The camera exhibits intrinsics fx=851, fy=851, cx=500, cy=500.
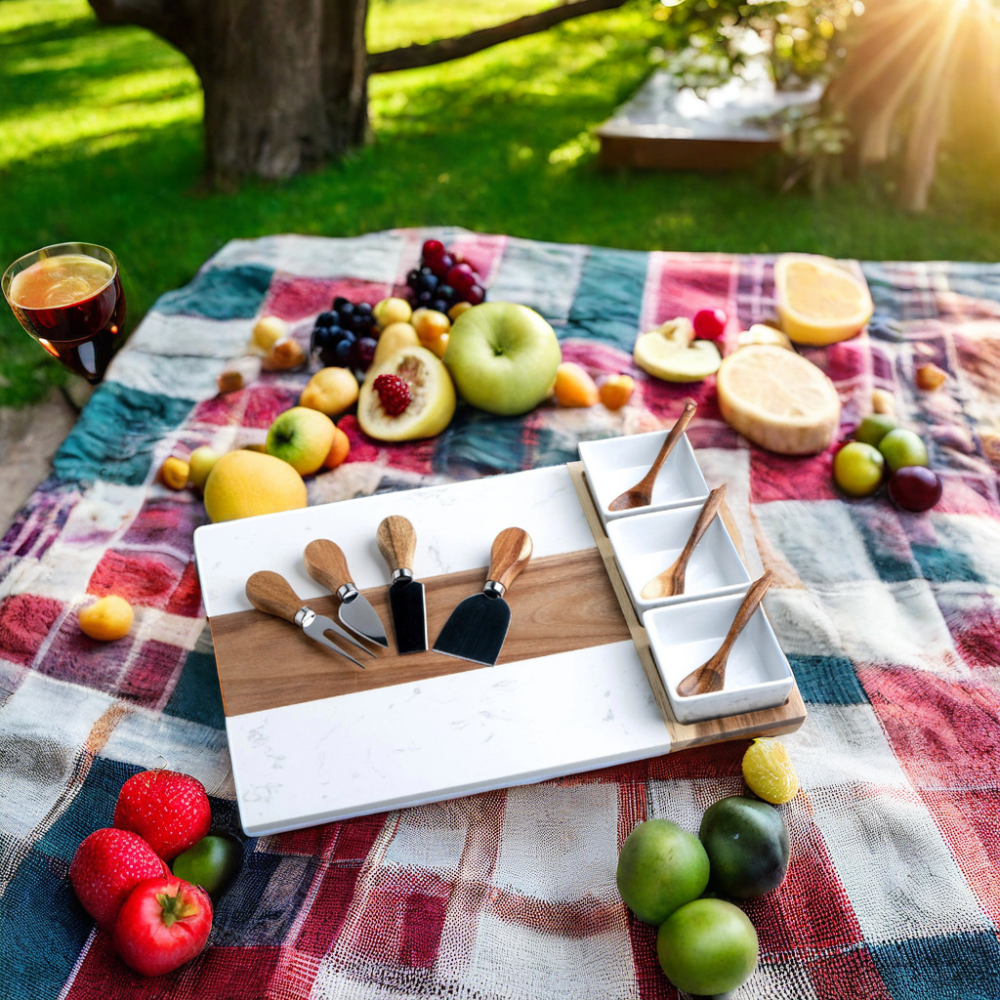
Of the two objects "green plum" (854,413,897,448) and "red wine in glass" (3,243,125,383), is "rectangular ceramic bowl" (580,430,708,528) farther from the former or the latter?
"red wine in glass" (3,243,125,383)

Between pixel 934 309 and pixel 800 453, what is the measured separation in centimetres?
104

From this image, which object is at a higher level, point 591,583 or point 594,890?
point 591,583

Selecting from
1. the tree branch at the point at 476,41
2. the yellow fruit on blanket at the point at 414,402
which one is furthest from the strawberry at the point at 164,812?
the tree branch at the point at 476,41

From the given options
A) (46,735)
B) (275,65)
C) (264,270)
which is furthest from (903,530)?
(275,65)

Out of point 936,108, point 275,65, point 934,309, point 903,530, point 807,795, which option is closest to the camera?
point 807,795

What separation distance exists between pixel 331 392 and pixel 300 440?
304mm

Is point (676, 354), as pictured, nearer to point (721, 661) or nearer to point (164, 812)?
point (721, 661)

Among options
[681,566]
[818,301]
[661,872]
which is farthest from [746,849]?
[818,301]

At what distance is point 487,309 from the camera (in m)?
2.49

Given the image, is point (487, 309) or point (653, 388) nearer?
point (487, 309)

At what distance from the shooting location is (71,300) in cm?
180

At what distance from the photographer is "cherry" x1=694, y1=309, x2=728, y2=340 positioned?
111 inches

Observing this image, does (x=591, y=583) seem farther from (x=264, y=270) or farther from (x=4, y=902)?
(x=264, y=270)

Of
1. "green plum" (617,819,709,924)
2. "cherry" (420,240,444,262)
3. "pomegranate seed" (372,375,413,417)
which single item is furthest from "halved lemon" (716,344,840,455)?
"green plum" (617,819,709,924)
